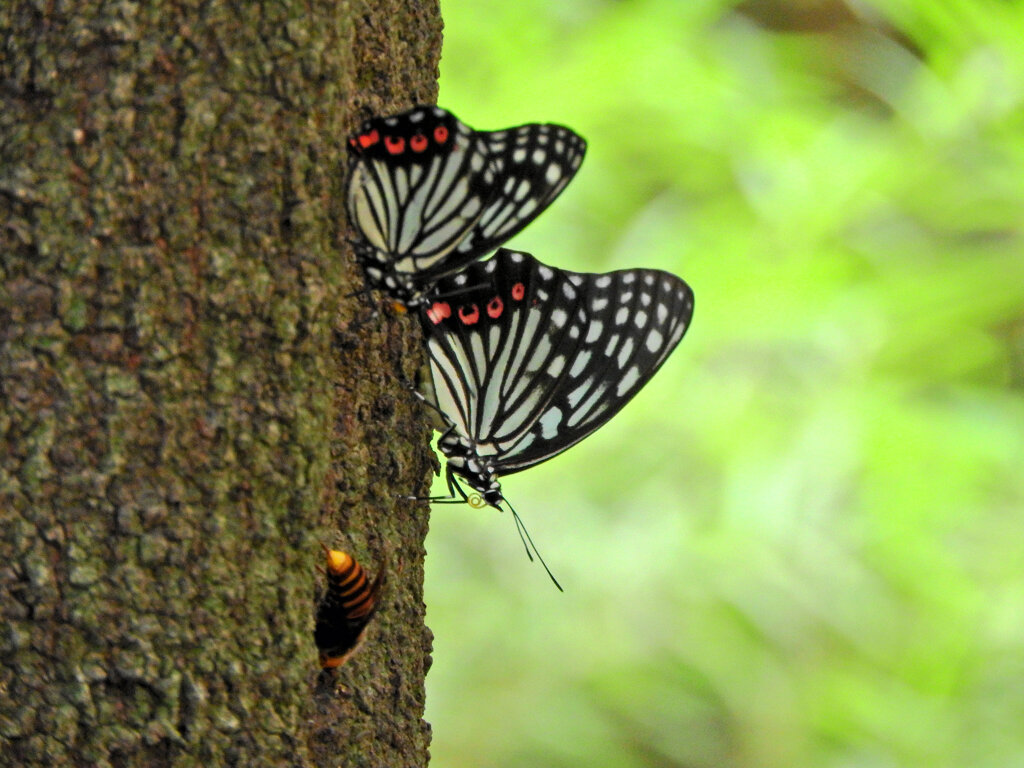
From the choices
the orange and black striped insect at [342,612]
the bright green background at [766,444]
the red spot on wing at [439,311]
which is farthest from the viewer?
the bright green background at [766,444]

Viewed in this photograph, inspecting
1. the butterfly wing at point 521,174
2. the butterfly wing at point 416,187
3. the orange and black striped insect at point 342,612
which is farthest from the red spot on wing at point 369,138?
the orange and black striped insect at point 342,612

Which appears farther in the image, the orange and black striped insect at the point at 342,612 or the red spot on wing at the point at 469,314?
the red spot on wing at the point at 469,314

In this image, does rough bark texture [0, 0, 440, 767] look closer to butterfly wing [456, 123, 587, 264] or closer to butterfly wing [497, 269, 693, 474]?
butterfly wing [456, 123, 587, 264]

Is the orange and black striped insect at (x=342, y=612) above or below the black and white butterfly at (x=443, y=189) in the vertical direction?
below

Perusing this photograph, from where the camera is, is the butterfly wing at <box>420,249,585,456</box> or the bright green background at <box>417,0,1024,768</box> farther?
the bright green background at <box>417,0,1024,768</box>

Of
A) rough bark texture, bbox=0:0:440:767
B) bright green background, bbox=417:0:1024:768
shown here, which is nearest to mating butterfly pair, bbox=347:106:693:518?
rough bark texture, bbox=0:0:440:767

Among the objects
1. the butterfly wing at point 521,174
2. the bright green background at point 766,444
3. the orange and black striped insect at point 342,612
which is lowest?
the orange and black striped insect at point 342,612

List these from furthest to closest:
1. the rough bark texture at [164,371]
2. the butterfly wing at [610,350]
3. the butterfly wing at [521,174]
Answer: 1. the butterfly wing at [610,350]
2. the butterfly wing at [521,174]
3. the rough bark texture at [164,371]

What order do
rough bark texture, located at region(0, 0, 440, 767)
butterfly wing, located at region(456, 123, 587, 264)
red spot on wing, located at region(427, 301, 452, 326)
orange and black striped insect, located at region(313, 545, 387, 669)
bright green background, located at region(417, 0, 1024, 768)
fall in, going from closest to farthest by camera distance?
rough bark texture, located at region(0, 0, 440, 767) → orange and black striped insect, located at region(313, 545, 387, 669) → butterfly wing, located at region(456, 123, 587, 264) → red spot on wing, located at region(427, 301, 452, 326) → bright green background, located at region(417, 0, 1024, 768)

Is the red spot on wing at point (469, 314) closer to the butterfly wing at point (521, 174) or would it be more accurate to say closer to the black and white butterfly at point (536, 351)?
the black and white butterfly at point (536, 351)
